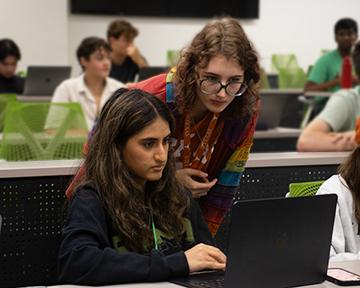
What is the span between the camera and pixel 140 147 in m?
2.28

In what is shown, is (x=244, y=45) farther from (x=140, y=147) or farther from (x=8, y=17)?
(x=8, y=17)

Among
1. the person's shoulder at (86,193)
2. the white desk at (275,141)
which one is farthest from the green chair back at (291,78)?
the person's shoulder at (86,193)

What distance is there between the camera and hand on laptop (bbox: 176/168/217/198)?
104 inches

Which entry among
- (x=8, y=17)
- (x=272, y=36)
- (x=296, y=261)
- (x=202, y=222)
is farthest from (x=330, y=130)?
(x=272, y=36)

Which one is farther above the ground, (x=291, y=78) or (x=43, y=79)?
(x=43, y=79)

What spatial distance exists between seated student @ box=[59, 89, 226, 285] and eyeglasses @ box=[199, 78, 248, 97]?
0.15 metres

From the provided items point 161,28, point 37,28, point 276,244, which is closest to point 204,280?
point 276,244

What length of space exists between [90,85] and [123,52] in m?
2.03

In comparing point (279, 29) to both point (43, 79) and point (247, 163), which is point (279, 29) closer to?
point (43, 79)

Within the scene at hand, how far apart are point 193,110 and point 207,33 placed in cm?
23

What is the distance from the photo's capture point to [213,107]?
8.23 feet

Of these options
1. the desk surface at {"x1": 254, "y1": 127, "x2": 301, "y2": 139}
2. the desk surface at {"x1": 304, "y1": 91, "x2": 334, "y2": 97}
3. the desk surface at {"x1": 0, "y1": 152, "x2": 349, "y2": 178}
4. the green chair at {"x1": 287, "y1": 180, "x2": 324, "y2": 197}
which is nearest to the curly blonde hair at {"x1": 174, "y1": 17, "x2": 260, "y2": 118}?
the green chair at {"x1": 287, "y1": 180, "x2": 324, "y2": 197}

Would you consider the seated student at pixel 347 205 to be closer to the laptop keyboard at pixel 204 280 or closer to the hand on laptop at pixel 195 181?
the hand on laptop at pixel 195 181

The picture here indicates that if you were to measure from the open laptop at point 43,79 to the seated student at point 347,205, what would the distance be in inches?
222
